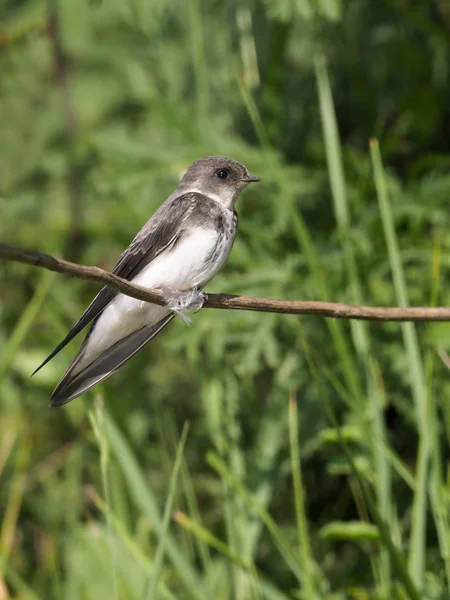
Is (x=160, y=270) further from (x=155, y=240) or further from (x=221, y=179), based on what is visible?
(x=221, y=179)

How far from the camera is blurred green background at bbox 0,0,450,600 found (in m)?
2.99

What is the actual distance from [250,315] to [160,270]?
0.71m

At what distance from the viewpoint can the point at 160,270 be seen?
267 cm

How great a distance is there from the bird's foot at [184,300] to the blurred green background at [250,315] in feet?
1.26

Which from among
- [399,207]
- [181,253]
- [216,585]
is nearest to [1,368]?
[181,253]

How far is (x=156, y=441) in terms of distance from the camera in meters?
4.09

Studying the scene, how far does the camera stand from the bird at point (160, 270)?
101 inches

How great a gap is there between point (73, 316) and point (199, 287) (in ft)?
4.93

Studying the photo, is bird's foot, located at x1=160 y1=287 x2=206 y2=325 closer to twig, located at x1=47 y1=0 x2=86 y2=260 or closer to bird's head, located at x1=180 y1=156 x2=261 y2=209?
bird's head, located at x1=180 y1=156 x2=261 y2=209

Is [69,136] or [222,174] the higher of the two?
[69,136]

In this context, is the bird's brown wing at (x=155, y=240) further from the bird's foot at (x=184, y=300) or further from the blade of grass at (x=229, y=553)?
the blade of grass at (x=229, y=553)

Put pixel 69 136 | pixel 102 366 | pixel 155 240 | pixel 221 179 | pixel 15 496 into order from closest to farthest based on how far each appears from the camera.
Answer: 1. pixel 102 366
2. pixel 155 240
3. pixel 221 179
4. pixel 15 496
5. pixel 69 136

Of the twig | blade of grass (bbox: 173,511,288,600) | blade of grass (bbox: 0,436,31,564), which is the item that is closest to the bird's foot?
blade of grass (bbox: 173,511,288,600)

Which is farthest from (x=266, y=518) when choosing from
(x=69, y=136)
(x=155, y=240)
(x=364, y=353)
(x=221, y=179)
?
(x=69, y=136)
